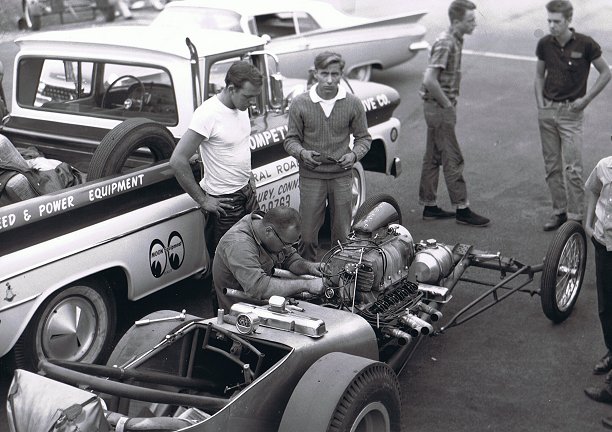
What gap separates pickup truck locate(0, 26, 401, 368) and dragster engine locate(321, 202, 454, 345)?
128 centimetres

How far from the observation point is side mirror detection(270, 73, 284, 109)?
7199mm

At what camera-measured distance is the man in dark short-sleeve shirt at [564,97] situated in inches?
310

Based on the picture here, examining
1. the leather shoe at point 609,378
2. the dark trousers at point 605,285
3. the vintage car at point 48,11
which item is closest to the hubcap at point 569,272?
the dark trousers at point 605,285

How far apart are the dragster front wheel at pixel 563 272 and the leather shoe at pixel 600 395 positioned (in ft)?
2.84

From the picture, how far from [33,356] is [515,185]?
5635mm

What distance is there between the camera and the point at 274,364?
436 centimetres

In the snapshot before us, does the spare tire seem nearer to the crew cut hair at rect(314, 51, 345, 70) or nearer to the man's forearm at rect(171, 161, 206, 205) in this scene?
the man's forearm at rect(171, 161, 206, 205)

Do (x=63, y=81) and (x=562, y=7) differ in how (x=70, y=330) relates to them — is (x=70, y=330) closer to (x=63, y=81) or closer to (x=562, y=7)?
(x=63, y=81)

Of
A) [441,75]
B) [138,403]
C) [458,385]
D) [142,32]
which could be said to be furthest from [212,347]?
[441,75]

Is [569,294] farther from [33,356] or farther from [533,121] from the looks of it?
[533,121]

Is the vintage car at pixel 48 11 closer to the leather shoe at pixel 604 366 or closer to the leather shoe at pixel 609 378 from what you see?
the leather shoe at pixel 604 366

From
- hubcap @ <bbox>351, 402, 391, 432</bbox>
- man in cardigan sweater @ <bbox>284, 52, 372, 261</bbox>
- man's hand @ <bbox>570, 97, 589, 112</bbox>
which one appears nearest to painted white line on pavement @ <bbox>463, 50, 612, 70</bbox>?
man's hand @ <bbox>570, 97, 589, 112</bbox>

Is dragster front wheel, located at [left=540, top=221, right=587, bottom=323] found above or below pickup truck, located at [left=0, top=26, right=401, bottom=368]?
below

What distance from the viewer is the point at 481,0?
18.5 meters
